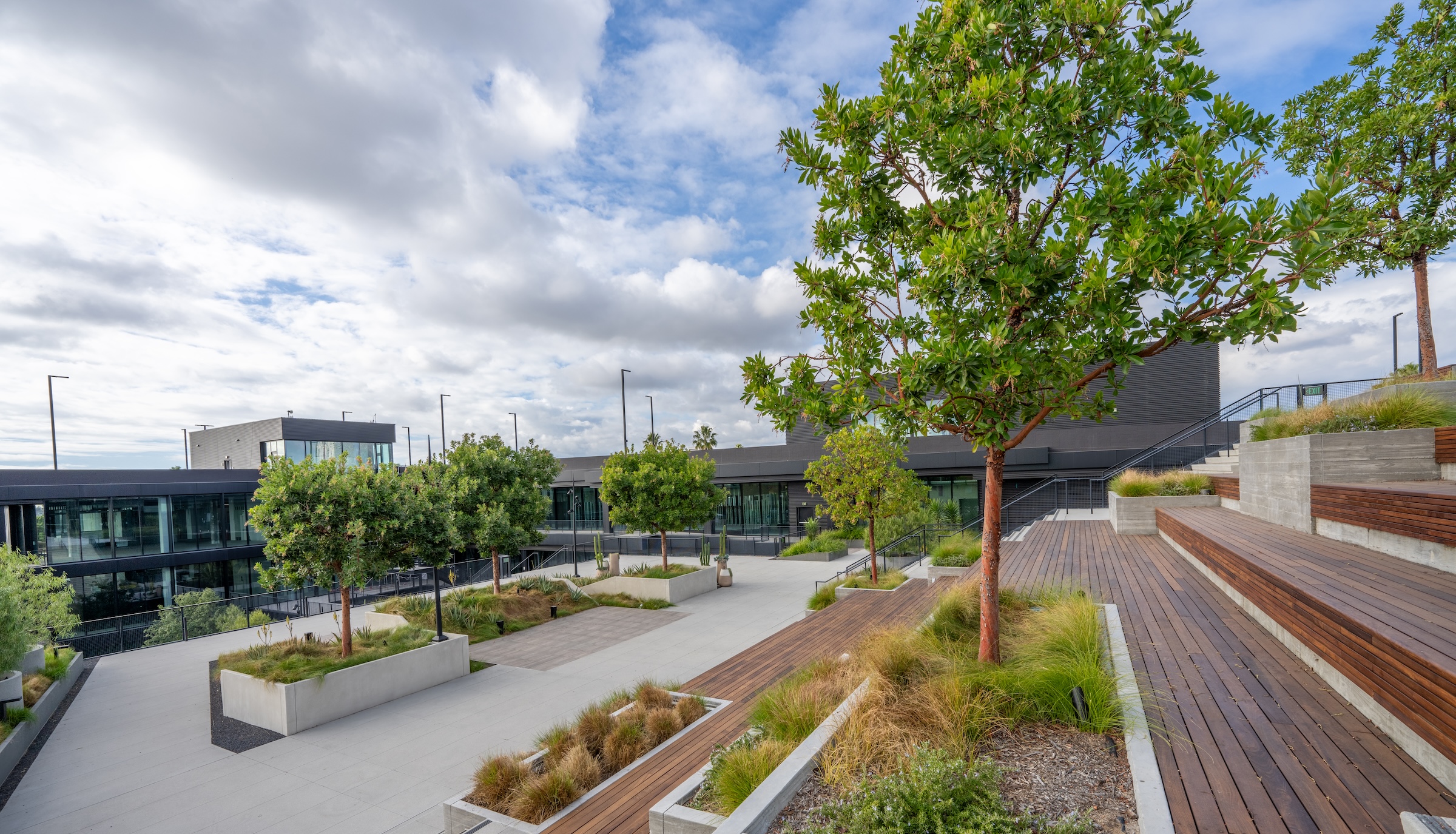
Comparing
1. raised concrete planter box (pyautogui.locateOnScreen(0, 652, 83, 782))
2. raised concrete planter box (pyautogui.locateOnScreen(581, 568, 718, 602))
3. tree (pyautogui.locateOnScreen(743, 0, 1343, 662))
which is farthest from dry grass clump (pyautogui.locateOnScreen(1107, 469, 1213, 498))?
raised concrete planter box (pyautogui.locateOnScreen(0, 652, 83, 782))

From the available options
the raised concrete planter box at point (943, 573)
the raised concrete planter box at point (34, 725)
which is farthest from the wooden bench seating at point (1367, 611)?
the raised concrete planter box at point (34, 725)

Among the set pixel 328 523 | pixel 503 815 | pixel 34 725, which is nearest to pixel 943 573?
pixel 503 815

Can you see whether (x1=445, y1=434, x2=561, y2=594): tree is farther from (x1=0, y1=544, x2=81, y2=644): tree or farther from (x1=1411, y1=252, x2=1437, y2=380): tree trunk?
(x1=1411, y1=252, x2=1437, y2=380): tree trunk

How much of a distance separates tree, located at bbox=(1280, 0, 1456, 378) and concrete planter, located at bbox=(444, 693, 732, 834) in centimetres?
1534

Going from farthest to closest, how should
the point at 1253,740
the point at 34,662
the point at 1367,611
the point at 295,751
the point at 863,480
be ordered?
the point at 863,480, the point at 34,662, the point at 295,751, the point at 1367,611, the point at 1253,740

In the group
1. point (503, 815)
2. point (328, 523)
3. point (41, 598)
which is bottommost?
point (503, 815)

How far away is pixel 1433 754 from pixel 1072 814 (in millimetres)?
1927

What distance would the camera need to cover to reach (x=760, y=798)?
3.82 metres

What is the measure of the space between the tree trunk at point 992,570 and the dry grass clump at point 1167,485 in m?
9.99

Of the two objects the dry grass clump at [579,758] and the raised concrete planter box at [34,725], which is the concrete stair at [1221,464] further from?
the raised concrete planter box at [34,725]

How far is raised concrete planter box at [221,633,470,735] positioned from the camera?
9406 millimetres

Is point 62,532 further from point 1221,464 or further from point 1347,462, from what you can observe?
point 1221,464

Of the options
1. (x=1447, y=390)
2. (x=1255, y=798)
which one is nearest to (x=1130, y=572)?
(x=1447, y=390)

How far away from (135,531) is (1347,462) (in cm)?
3495
